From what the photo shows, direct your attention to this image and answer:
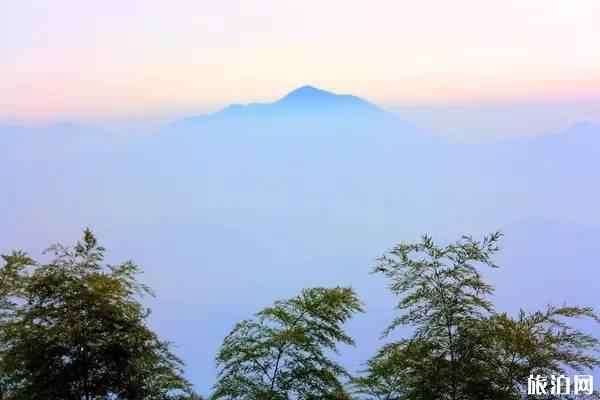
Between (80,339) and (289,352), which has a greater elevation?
(289,352)

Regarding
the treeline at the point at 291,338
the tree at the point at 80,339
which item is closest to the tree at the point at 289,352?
the treeline at the point at 291,338

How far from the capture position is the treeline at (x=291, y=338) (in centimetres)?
541

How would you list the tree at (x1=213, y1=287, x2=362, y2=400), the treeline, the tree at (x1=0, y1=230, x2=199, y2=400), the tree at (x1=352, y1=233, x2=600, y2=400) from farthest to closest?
the tree at (x1=213, y1=287, x2=362, y2=400) < the tree at (x1=0, y1=230, x2=199, y2=400) < the treeline < the tree at (x1=352, y1=233, x2=600, y2=400)

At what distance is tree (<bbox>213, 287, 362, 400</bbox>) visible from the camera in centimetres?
579

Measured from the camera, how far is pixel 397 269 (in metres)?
5.94

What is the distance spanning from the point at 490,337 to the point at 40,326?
15.2 ft

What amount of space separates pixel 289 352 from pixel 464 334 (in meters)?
1.84

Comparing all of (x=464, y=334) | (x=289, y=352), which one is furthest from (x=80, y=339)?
(x=464, y=334)

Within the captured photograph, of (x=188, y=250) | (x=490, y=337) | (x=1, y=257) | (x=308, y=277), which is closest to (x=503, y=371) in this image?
(x=490, y=337)

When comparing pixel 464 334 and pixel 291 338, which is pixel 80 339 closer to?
pixel 291 338

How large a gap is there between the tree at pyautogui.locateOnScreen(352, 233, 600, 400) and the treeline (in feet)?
0.04

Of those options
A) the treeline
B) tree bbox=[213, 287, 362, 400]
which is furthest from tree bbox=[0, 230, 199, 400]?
tree bbox=[213, 287, 362, 400]

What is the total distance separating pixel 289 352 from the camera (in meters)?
5.88

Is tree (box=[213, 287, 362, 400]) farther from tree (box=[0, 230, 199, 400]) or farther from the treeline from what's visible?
tree (box=[0, 230, 199, 400])
